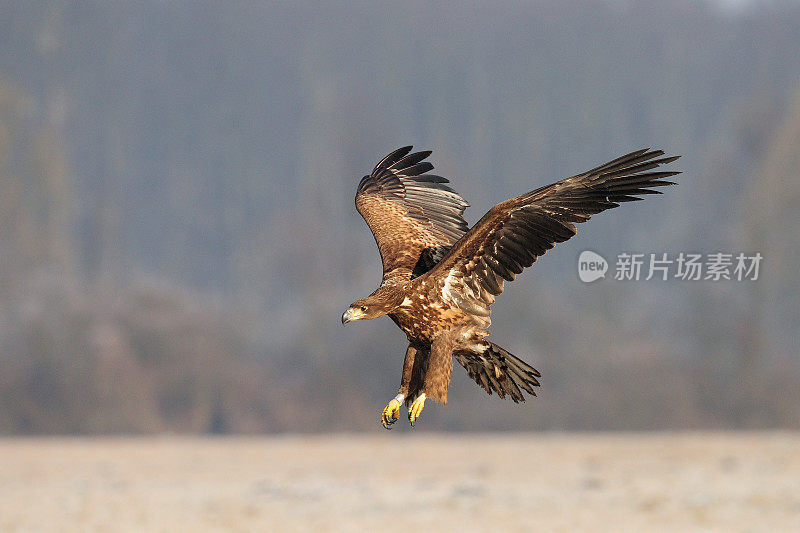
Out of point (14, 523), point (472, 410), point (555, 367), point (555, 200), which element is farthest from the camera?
point (555, 367)

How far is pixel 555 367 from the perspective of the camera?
3456 cm

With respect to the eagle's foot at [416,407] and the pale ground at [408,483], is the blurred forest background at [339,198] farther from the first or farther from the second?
the eagle's foot at [416,407]

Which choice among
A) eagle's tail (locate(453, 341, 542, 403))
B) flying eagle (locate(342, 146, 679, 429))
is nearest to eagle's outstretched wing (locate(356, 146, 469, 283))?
flying eagle (locate(342, 146, 679, 429))

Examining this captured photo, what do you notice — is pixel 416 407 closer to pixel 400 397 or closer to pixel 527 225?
pixel 400 397

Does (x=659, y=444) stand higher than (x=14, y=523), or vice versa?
(x=659, y=444)

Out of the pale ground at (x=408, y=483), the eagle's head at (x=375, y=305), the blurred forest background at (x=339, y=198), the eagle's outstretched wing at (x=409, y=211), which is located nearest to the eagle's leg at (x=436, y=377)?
the eagle's head at (x=375, y=305)

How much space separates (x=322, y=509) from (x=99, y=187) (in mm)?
34732

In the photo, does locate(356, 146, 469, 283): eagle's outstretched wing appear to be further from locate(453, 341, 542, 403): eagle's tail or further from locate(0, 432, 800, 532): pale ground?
locate(0, 432, 800, 532): pale ground

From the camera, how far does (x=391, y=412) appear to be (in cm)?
221

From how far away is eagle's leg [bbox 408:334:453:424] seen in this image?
2.21 metres

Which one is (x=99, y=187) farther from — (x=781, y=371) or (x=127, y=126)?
(x=781, y=371)

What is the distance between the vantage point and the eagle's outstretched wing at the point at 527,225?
2439 mm

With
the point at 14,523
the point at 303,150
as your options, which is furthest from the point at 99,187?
the point at 14,523

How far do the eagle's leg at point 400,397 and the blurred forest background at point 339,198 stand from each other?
93.3 feet
